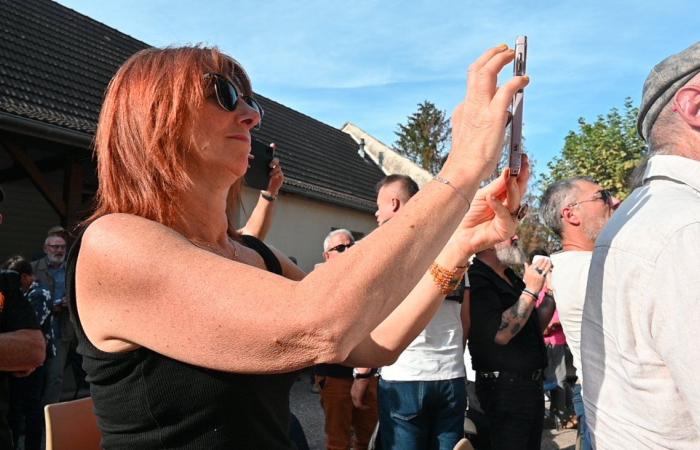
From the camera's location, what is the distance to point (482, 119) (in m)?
1.08

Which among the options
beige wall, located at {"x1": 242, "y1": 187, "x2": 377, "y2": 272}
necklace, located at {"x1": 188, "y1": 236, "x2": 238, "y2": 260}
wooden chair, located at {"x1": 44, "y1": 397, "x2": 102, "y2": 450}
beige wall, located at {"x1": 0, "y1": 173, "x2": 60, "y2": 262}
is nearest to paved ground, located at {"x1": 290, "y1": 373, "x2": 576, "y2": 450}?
wooden chair, located at {"x1": 44, "y1": 397, "x2": 102, "y2": 450}

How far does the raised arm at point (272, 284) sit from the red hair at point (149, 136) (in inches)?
5.6

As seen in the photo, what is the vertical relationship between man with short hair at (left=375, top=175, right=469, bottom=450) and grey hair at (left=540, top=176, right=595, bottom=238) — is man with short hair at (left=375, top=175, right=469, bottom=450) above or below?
below

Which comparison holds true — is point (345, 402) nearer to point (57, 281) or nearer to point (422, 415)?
point (422, 415)

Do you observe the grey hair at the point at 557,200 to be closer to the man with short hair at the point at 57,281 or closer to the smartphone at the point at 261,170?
the smartphone at the point at 261,170

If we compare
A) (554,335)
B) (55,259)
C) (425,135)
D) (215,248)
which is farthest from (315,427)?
(425,135)

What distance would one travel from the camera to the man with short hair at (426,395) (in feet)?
11.7

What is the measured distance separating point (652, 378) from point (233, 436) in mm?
975

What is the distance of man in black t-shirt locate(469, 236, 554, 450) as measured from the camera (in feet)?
12.4

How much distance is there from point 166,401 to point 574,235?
2978 millimetres

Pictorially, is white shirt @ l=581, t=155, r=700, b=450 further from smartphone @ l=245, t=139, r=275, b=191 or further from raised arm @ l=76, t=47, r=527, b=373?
smartphone @ l=245, t=139, r=275, b=191

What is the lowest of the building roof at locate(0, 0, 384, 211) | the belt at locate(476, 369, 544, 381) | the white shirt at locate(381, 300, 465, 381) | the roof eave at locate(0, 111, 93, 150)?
the belt at locate(476, 369, 544, 381)

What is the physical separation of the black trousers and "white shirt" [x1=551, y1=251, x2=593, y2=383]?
2.11 ft

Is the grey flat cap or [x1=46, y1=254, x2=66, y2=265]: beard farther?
[x1=46, y1=254, x2=66, y2=265]: beard
